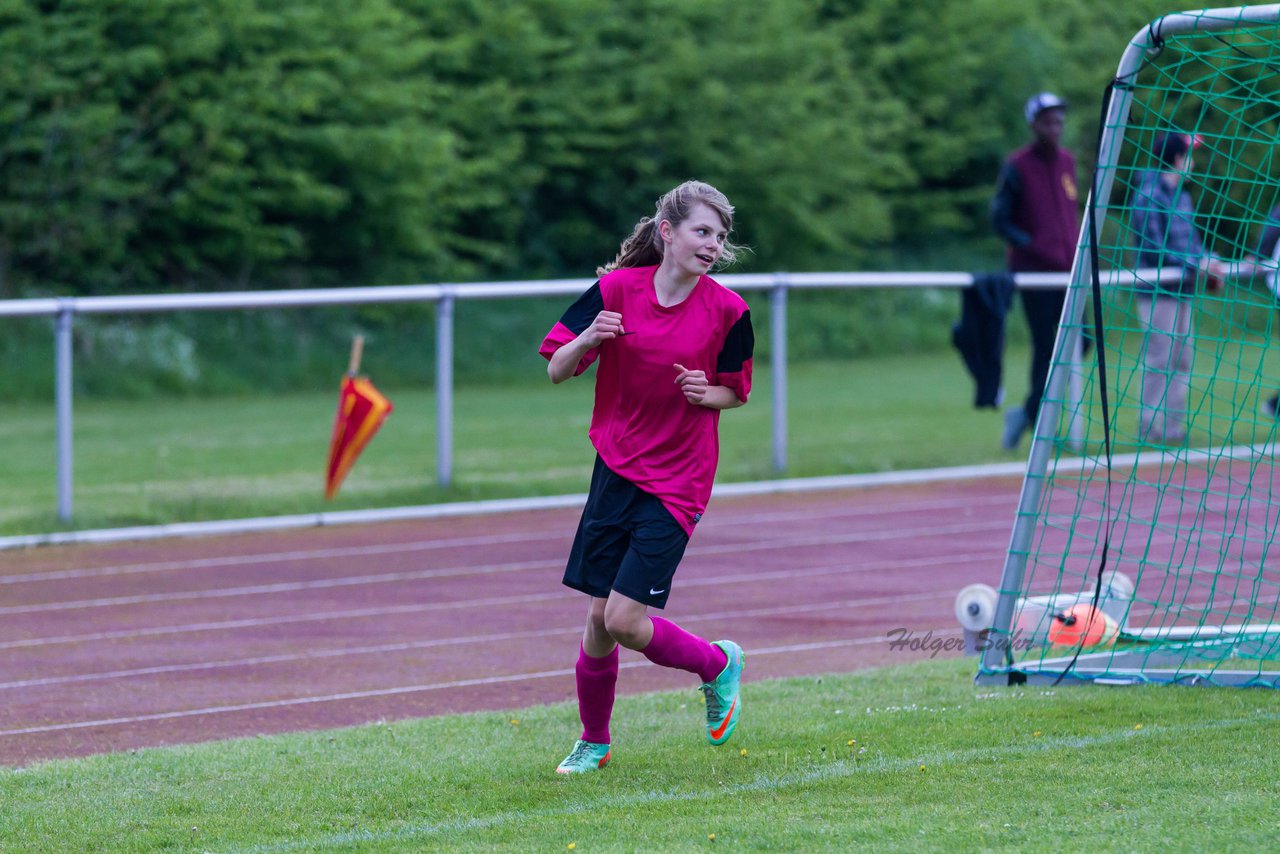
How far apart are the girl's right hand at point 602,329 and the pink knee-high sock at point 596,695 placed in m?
0.99

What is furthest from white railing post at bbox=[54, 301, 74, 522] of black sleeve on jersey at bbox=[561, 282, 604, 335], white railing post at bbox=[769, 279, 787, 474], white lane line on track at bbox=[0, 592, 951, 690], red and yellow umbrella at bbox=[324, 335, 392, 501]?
black sleeve on jersey at bbox=[561, 282, 604, 335]

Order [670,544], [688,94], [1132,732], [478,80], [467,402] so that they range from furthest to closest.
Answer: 1. [688,94]
2. [478,80]
3. [467,402]
4. [1132,732]
5. [670,544]

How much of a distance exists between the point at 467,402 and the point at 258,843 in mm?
14110

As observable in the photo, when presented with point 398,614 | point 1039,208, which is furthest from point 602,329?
point 1039,208

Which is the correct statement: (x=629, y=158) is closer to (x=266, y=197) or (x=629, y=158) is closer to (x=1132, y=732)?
(x=266, y=197)

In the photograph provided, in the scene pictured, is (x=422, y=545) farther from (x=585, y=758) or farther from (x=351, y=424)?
(x=585, y=758)

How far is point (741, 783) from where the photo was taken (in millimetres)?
5125

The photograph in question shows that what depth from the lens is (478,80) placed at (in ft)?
80.4

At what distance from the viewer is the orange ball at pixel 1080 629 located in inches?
271

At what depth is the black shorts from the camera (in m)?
5.15

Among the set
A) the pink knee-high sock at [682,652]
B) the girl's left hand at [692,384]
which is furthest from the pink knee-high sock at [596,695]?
the girl's left hand at [692,384]

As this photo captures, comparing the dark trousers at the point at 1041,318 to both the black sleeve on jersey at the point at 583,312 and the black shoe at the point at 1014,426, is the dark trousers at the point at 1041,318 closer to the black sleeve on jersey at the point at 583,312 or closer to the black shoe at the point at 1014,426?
the black shoe at the point at 1014,426

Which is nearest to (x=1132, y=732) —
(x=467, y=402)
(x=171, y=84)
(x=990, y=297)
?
(x=990, y=297)

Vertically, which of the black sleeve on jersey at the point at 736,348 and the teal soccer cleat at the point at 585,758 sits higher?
the black sleeve on jersey at the point at 736,348
